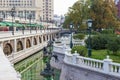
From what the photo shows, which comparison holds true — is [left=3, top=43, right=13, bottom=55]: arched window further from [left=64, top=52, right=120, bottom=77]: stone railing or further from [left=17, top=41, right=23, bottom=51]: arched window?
[left=64, top=52, right=120, bottom=77]: stone railing

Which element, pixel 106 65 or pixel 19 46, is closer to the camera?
pixel 106 65

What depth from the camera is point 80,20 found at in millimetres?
60406

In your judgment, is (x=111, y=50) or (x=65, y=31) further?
(x=65, y=31)

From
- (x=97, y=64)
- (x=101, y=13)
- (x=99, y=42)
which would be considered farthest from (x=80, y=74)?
(x=101, y=13)

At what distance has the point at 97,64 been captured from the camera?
18.6m

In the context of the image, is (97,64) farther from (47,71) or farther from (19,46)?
(19,46)

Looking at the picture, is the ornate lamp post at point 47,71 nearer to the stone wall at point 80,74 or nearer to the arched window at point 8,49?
the stone wall at point 80,74

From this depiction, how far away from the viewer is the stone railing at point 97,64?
Answer: 17.2 m

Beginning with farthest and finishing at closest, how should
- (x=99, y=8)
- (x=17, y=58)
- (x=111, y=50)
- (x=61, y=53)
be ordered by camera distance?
1. (x=99, y=8)
2. (x=17, y=58)
3. (x=61, y=53)
4. (x=111, y=50)

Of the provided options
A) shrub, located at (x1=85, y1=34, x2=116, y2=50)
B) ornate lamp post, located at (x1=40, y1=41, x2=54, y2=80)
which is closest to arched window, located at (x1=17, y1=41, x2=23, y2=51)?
shrub, located at (x1=85, y1=34, x2=116, y2=50)

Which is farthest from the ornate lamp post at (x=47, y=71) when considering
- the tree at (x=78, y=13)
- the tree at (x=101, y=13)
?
the tree at (x=78, y=13)

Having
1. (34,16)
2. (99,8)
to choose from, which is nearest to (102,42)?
(99,8)

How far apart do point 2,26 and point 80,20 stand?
1592 centimetres

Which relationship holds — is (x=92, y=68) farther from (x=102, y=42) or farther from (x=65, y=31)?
(x=65, y=31)
